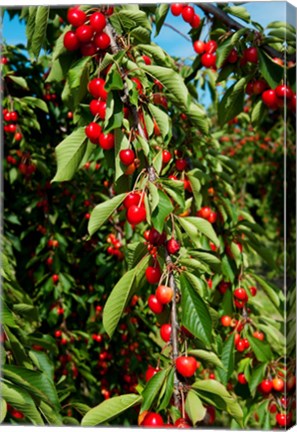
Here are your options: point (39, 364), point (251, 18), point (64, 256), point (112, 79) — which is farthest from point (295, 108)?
point (64, 256)

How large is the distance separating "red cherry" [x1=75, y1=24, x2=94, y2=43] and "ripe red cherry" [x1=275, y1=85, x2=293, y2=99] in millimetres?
421

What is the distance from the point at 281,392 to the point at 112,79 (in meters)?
0.86

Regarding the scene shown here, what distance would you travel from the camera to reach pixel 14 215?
89.2 inches

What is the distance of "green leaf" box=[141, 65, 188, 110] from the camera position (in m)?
1.11

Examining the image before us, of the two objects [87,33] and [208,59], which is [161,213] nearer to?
[87,33]

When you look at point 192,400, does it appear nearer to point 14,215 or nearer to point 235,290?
point 235,290

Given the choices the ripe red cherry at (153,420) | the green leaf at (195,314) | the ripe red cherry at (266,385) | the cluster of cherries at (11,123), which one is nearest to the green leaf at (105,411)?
the ripe red cherry at (153,420)

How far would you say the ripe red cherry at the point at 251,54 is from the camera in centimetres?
131

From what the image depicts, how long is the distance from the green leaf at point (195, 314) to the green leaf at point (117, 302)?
0.31 ft

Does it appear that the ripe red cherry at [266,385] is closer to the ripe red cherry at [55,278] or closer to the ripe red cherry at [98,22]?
the ripe red cherry at [98,22]

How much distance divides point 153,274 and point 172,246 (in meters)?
0.06

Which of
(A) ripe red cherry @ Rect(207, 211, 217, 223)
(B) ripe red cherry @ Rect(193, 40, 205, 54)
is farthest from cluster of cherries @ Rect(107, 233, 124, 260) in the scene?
(B) ripe red cherry @ Rect(193, 40, 205, 54)

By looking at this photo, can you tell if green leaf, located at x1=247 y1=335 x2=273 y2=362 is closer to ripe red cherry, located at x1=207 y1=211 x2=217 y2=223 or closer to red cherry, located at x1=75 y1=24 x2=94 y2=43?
ripe red cherry, located at x1=207 y1=211 x2=217 y2=223

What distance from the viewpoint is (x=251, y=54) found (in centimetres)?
131
